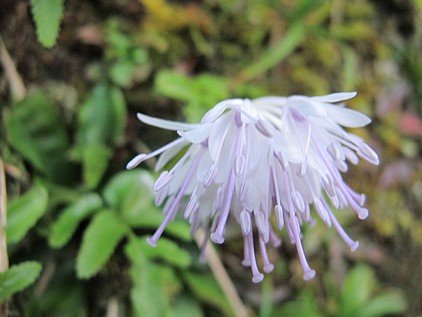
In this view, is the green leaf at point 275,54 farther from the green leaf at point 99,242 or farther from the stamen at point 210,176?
the stamen at point 210,176

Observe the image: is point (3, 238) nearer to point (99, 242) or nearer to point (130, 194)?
point (99, 242)

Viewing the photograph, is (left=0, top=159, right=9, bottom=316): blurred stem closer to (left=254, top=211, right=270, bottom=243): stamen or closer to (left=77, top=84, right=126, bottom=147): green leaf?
(left=77, top=84, right=126, bottom=147): green leaf

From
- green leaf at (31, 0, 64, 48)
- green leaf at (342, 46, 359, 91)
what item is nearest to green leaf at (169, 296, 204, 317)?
green leaf at (31, 0, 64, 48)

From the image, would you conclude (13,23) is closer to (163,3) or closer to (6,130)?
(6,130)

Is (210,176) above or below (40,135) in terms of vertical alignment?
above

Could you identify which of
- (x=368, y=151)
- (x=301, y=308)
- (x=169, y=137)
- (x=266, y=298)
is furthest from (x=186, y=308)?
(x=368, y=151)

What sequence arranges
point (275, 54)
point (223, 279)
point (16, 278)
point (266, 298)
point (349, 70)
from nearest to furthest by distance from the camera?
1. point (16, 278)
2. point (223, 279)
3. point (266, 298)
4. point (275, 54)
5. point (349, 70)
